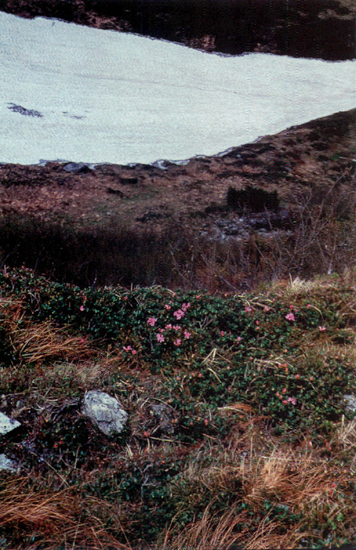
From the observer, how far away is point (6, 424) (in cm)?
274

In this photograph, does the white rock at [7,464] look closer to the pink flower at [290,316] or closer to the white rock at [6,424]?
the white rock at [6,424]

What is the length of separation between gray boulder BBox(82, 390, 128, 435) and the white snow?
1.80m

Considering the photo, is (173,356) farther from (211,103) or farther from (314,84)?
(314,84)

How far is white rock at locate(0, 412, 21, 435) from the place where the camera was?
2715 mm

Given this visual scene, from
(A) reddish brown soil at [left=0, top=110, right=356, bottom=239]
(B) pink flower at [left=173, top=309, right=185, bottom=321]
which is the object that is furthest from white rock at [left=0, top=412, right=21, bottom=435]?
(A) reddish brown soil at [left=0, top=110, right=356, bottom=239]

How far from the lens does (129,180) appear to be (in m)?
3.70

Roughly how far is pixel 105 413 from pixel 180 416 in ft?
1.46

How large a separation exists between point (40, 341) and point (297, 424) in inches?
70.3

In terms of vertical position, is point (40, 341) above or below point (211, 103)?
below

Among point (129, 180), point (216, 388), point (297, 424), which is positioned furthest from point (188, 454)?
point (129, 180)

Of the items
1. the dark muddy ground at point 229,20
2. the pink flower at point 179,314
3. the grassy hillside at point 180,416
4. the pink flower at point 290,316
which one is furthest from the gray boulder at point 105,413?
the dark muddy ground at point 229,20

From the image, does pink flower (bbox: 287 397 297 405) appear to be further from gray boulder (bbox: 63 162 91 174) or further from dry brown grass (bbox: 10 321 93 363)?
gray boulder (bbox: 63 162 91 174)

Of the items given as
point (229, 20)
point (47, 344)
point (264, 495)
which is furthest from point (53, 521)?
point (229, 20)

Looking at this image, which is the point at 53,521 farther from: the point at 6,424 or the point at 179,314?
the point at 179,314
